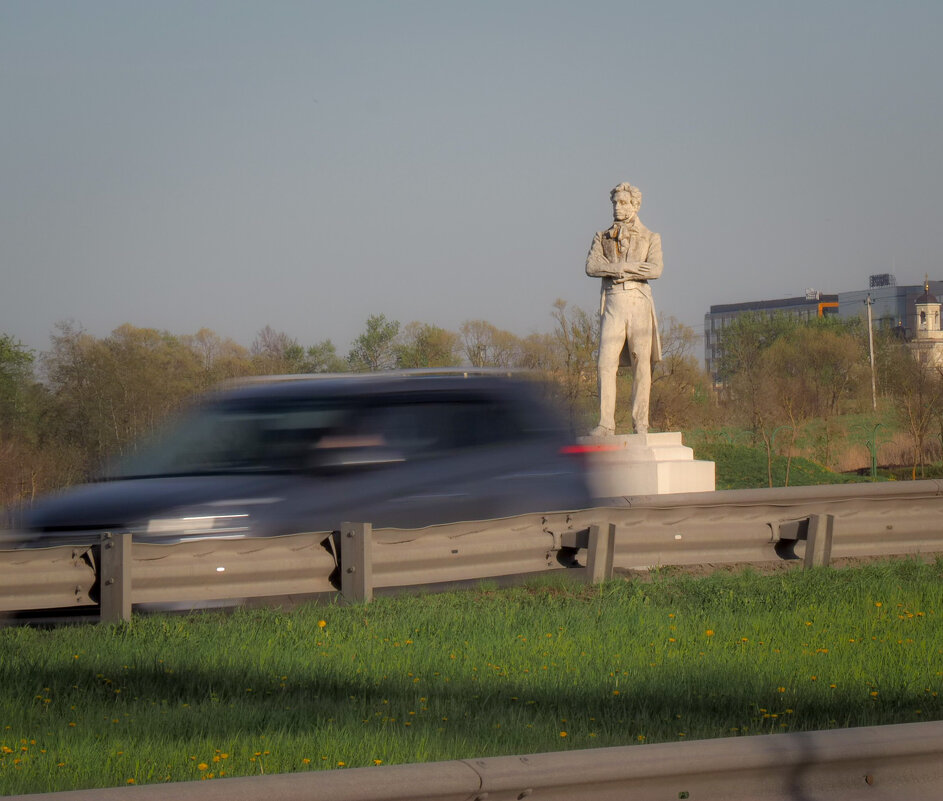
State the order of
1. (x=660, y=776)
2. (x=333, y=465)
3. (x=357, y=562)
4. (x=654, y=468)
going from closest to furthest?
1. (x=660, y=776)
2. (x=357, y=562)
3. (x=333, y=465)
4. (x=654, y=468)

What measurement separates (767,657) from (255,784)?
360cm

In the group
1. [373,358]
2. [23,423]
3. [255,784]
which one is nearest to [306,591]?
[255,784]

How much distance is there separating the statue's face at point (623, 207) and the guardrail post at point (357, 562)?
11.3 metres

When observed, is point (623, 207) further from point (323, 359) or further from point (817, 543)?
point (323, 359)

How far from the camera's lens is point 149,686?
18.0 ft

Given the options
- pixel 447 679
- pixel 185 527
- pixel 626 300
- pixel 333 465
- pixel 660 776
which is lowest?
pixel 447 679

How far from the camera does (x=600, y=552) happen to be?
8352mm

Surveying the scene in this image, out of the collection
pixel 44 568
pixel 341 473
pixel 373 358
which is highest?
pixel 373 358

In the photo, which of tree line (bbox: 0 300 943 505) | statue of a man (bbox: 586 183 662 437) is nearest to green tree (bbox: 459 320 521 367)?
tree line (bbox: 0 300 943 505)

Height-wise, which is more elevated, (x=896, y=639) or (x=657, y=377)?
(x=657, y=377)

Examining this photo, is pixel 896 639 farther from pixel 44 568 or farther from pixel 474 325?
pixel 474 325

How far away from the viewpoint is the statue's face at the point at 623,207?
17.8 metres

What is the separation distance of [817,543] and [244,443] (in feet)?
14.8

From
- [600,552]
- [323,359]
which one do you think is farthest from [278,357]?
[600,552]
